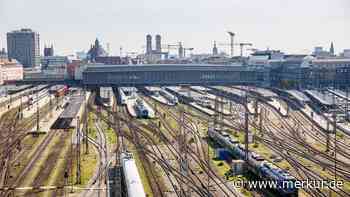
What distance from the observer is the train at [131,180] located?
2097cm

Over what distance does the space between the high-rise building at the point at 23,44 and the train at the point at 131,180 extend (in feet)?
476

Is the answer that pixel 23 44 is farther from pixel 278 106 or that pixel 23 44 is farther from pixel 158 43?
pixel 278 106

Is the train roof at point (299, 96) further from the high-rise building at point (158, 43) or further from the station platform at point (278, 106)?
the high-rise building at point (158, 43)

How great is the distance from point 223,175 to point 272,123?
71.7 feet

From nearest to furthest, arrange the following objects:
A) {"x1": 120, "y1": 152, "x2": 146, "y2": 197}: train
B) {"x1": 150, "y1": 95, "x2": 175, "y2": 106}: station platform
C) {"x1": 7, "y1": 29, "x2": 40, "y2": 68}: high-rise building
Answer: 1. {"x1": 120, "y1": 152, "x2": 146, "y2": 197}: train
2. {"x1": 150, "y1": 95, "x2": 175, "y2": 106}: station platform
3. {"x1": 7, "y1": 29, "x2": 40, "y2": 68}: high-rise building

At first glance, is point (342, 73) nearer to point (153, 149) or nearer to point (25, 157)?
point (153, 149)

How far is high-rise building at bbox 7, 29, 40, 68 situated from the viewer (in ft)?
539

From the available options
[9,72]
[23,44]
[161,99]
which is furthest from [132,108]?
[23,44]

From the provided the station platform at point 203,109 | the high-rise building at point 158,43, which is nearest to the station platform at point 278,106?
the station platform at point 203,109

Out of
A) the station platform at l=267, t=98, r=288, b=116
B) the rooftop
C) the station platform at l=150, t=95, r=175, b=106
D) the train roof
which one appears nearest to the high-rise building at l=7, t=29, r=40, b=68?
the rooftop

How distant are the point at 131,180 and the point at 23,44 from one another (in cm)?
15038

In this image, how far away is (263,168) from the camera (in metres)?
26.0

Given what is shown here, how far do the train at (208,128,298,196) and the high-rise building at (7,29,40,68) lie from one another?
452 ft

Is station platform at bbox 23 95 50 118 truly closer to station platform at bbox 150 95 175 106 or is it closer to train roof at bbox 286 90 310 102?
station platform at bbox 150 95 175 106
